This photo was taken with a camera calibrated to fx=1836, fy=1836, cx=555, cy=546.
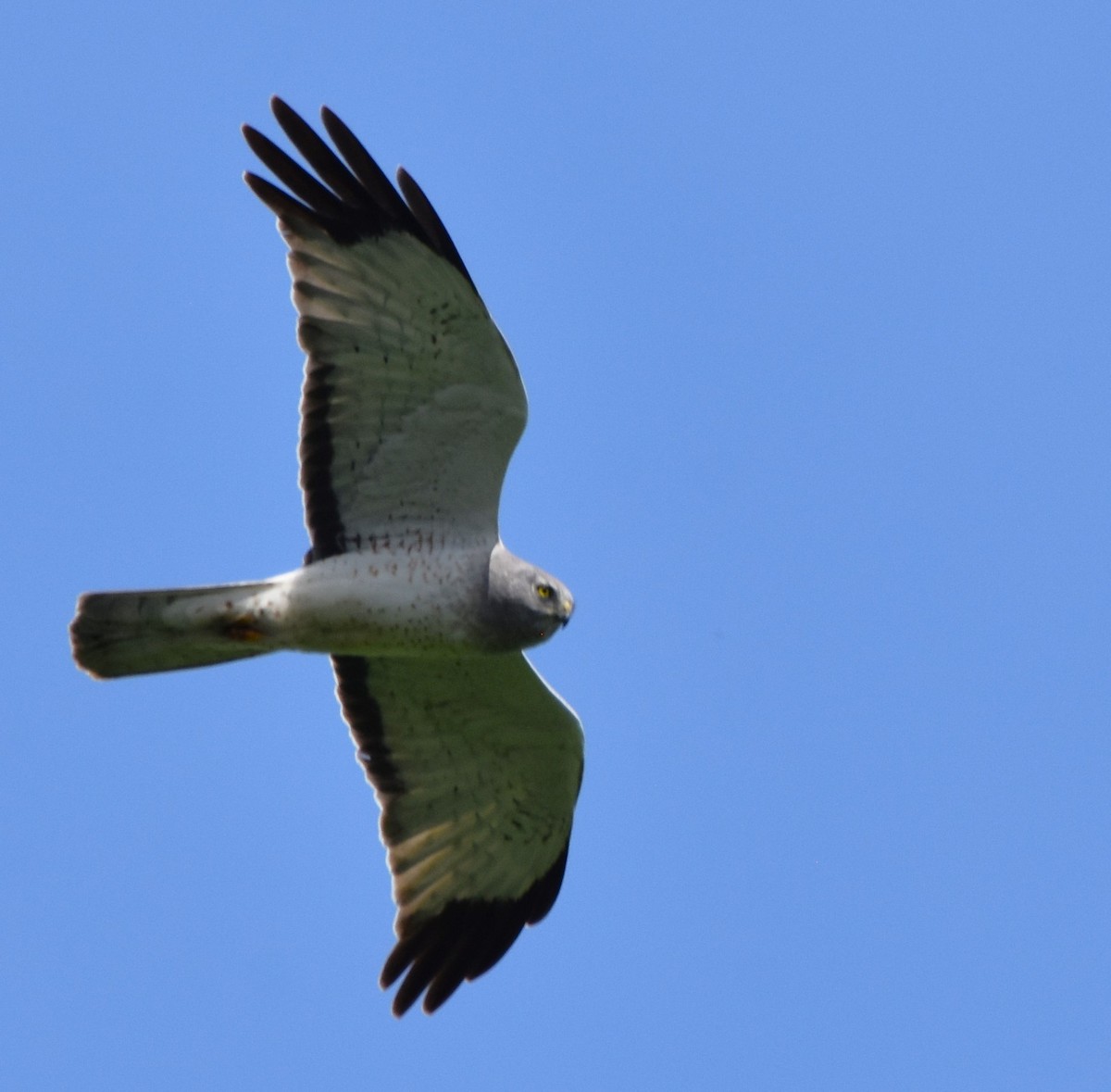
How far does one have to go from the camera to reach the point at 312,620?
9.15 m

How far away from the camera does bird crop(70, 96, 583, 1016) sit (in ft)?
28.9

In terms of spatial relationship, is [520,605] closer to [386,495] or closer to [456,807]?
[386,495]

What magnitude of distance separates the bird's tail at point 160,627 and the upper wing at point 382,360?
0.58 meters

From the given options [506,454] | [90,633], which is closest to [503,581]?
[506,454]

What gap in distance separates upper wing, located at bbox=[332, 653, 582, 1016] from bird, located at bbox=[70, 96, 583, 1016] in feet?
0.11

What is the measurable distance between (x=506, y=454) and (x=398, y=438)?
1.82 feet

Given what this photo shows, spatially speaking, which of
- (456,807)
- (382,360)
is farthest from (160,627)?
(456,807)

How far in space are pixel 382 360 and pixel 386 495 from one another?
732 millimetres

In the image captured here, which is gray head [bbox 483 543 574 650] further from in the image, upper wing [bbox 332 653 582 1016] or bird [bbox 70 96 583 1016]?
upper wing [bbox 332 653 582 1016]

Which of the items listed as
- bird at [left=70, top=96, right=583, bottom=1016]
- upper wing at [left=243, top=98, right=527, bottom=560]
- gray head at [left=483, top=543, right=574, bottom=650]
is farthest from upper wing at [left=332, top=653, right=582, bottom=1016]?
upper wing at [left=243, top=98, right=527, bottom=560]

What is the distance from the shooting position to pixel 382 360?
29.6 feet

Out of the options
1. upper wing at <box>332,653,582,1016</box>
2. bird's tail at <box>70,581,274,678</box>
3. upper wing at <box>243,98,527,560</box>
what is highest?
upper wing at <box>243,98,527,560</box>

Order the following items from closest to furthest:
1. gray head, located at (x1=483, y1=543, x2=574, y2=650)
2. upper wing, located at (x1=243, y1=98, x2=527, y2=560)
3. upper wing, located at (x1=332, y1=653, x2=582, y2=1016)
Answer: upper wing, located at (x1=243, y1=98, x2=527, y2=560) → gray head, located at (x1=483, y1=543, x2=574, y2=650) → upper wing, located at (x1=332, y1=653, x2=582, y2=1016)

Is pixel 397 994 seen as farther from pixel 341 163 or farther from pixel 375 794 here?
pixel 341 163
